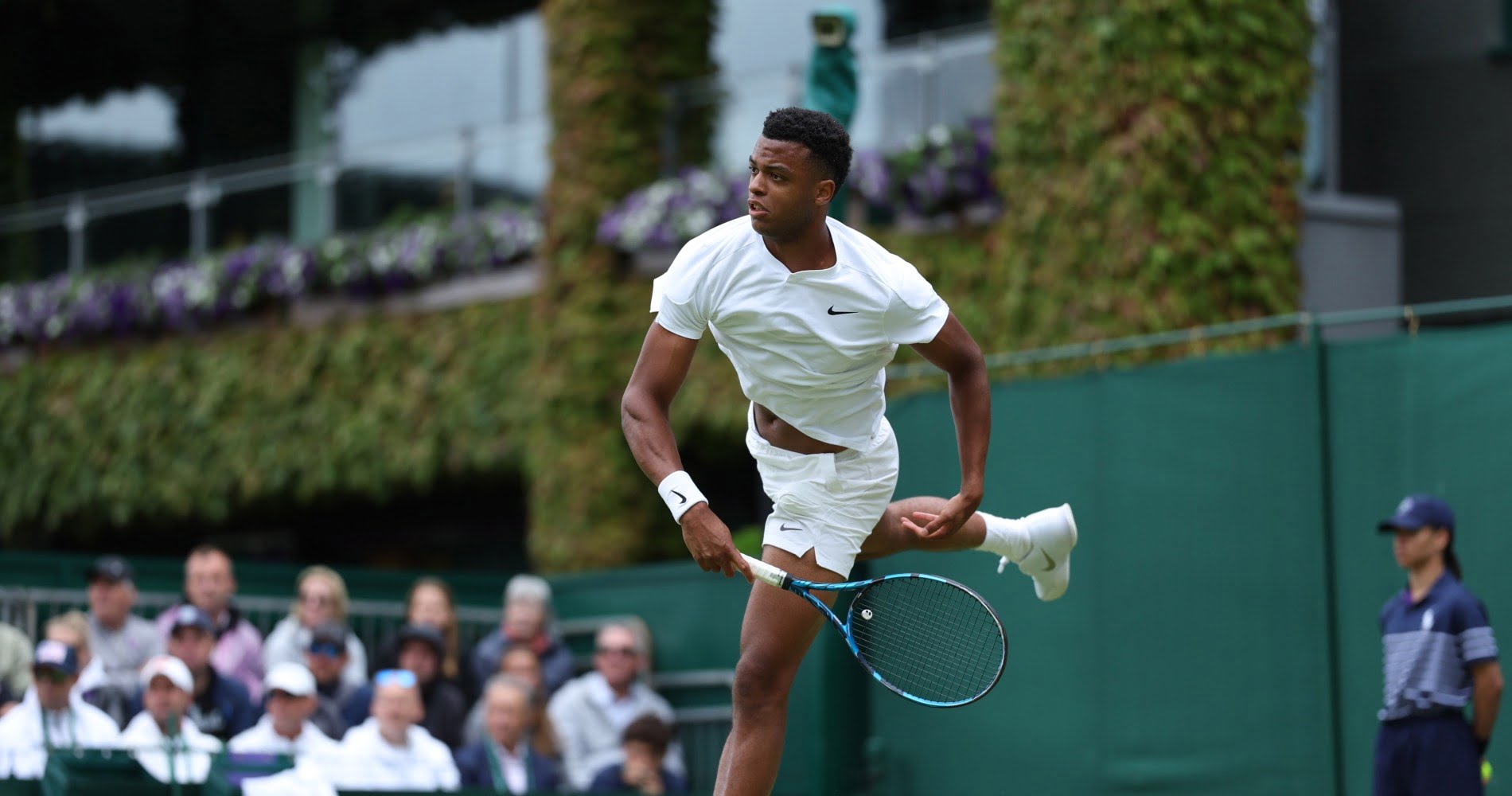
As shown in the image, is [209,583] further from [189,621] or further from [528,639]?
[528,639]

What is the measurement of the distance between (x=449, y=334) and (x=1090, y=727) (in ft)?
28.4

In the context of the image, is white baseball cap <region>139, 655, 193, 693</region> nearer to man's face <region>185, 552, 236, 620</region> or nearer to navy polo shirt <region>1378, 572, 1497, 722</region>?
man's face <region>185, 552, 236, 620</region>

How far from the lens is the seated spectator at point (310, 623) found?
1168 centimetres

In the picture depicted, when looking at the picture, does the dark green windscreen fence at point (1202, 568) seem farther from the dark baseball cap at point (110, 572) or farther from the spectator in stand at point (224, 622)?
the spectator in stand at point (224, 622)

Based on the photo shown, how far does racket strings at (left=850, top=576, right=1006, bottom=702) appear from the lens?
21.7ft

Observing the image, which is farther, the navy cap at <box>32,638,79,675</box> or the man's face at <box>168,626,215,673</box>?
the man's face at <box>168,626,215,673</box>

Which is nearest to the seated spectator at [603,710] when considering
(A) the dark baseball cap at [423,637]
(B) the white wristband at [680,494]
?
(A) the dark baseball cap at [423,637]

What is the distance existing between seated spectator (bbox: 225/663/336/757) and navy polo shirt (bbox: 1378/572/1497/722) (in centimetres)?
531

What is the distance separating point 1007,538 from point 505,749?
16.9ft

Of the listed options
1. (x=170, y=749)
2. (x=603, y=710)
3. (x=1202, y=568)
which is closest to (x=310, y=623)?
(x=603, y=710)

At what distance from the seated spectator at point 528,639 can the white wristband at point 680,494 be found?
677cm

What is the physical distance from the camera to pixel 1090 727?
35.3 feet

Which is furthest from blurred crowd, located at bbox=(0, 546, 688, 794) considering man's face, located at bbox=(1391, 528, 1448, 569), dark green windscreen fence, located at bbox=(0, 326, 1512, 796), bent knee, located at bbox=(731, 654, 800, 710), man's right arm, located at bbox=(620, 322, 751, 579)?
man's face, located at bbox=(1391, 528, 1448, 569)

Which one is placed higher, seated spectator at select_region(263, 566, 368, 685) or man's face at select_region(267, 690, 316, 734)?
seated spectator at select_region(263, 566, 368, 685)
